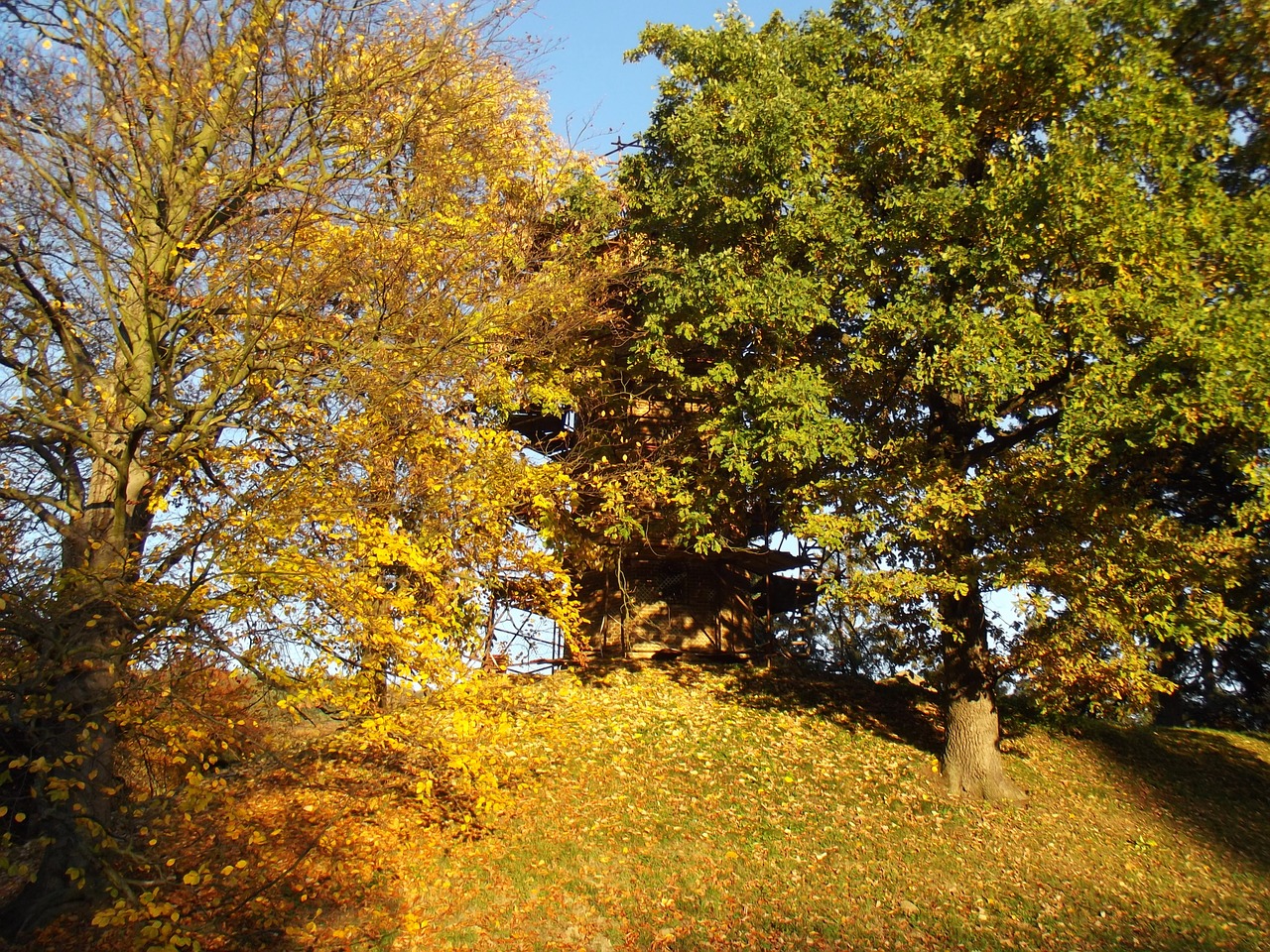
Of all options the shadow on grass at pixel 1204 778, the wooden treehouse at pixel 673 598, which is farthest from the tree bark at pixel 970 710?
the wooden treehouse at pixel 673 598

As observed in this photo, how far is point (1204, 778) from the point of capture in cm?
1498

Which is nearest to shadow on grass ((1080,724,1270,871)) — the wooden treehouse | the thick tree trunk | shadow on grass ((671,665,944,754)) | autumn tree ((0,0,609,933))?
shadow on grass ((671,665,944,754))

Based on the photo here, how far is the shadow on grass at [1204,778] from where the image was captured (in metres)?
13.0

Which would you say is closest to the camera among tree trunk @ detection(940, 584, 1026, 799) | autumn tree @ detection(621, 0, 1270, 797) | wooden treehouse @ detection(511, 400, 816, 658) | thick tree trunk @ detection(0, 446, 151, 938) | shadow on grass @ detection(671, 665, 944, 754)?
thick tree trunk @ detection(0, 446, 151, 938)

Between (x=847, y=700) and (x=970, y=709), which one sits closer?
(x=970, y=709)

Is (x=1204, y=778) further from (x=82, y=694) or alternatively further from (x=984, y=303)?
(x=82, y=694)

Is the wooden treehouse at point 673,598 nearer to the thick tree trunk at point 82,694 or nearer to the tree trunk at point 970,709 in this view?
the tree trunk at point 970,709

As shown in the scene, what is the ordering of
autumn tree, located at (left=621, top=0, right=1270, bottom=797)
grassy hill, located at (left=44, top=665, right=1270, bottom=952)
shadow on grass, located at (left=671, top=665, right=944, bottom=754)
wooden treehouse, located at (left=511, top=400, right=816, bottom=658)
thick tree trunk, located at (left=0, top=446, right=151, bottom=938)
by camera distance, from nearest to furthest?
thick tree trunk, located at (left=0, top=446, right=151, bottom=938) < grassy hill, located at (left=44, top=665, right=1270, bottom=952) < autumn tree, located at (left=621, top=0, right=1270, bottom=797) < shadow on grass, located at (left=671, top=665, right=944, bottom=754) < wooden treehouse, located at (left=511, top=400, right=816, bottom=658)

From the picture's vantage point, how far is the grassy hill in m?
8.36

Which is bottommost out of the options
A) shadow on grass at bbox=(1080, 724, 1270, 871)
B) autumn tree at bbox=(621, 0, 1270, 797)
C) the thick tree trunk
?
shadow on grass at bbox=(1080, 724, 1270, 871)

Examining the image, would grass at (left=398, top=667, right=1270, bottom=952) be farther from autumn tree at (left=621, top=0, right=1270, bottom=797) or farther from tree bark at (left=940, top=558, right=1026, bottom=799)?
autumn tree at (left=621, top=0, right=1270, bottom=797)

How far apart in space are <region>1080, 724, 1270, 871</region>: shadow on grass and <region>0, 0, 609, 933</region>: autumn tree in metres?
11.9

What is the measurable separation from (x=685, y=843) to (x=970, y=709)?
17.8 feet

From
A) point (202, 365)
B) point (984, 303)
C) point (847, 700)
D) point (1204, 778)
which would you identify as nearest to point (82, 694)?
point (202, 365)
